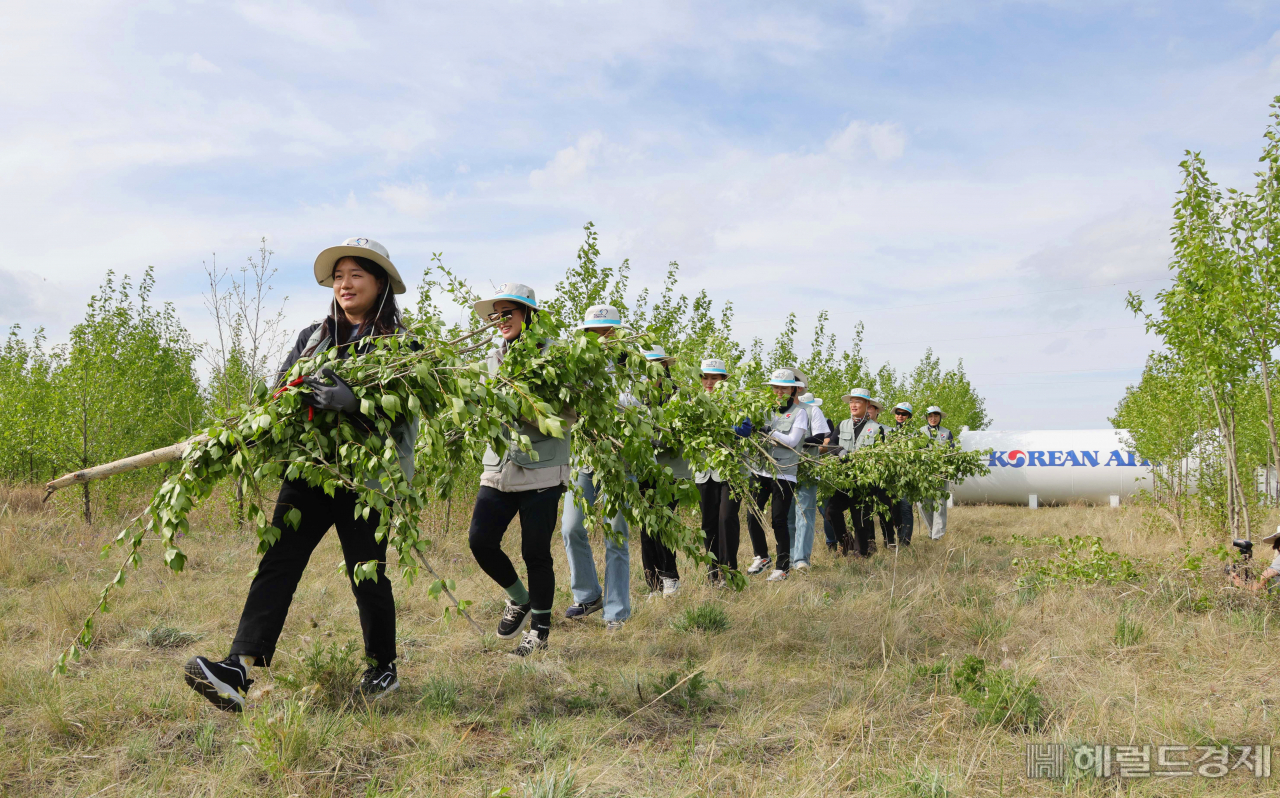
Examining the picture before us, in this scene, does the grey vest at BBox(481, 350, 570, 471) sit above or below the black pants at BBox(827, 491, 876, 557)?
above

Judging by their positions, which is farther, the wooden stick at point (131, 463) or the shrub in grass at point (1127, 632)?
the shrub in grass at point (1127, 632)

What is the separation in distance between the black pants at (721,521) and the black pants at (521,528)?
2.51 m

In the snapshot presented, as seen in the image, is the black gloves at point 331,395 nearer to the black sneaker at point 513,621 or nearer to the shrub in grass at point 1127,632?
the black sneaker at point 513,621

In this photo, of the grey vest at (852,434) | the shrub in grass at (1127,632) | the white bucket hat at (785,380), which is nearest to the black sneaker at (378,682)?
the shrub in grass at (1127,632)

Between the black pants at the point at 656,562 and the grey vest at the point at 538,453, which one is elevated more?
the grey vest at the point at 538,453

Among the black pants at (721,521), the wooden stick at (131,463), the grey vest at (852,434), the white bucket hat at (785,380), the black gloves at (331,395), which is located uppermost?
the white bucket hat at (785,380)

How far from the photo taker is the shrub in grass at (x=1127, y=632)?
472 cm

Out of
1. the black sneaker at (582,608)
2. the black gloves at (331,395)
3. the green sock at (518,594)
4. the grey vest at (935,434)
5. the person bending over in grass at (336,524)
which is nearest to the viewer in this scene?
the black gloves at (331,395)

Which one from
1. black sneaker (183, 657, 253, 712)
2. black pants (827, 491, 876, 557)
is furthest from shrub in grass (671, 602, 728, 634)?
black pants (827, 491, 876, 557)

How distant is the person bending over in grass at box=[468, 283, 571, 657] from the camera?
4.48 metres

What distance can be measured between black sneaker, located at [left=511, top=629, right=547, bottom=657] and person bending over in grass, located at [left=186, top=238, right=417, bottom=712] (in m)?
0.96

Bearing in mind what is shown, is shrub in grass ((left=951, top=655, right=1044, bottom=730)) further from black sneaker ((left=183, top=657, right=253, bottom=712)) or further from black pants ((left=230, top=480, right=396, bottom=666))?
black sneaker ((left=183, top=657, right=253, bottom=712))

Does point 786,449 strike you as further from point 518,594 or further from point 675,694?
point 675,694

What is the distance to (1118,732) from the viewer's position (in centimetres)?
333
